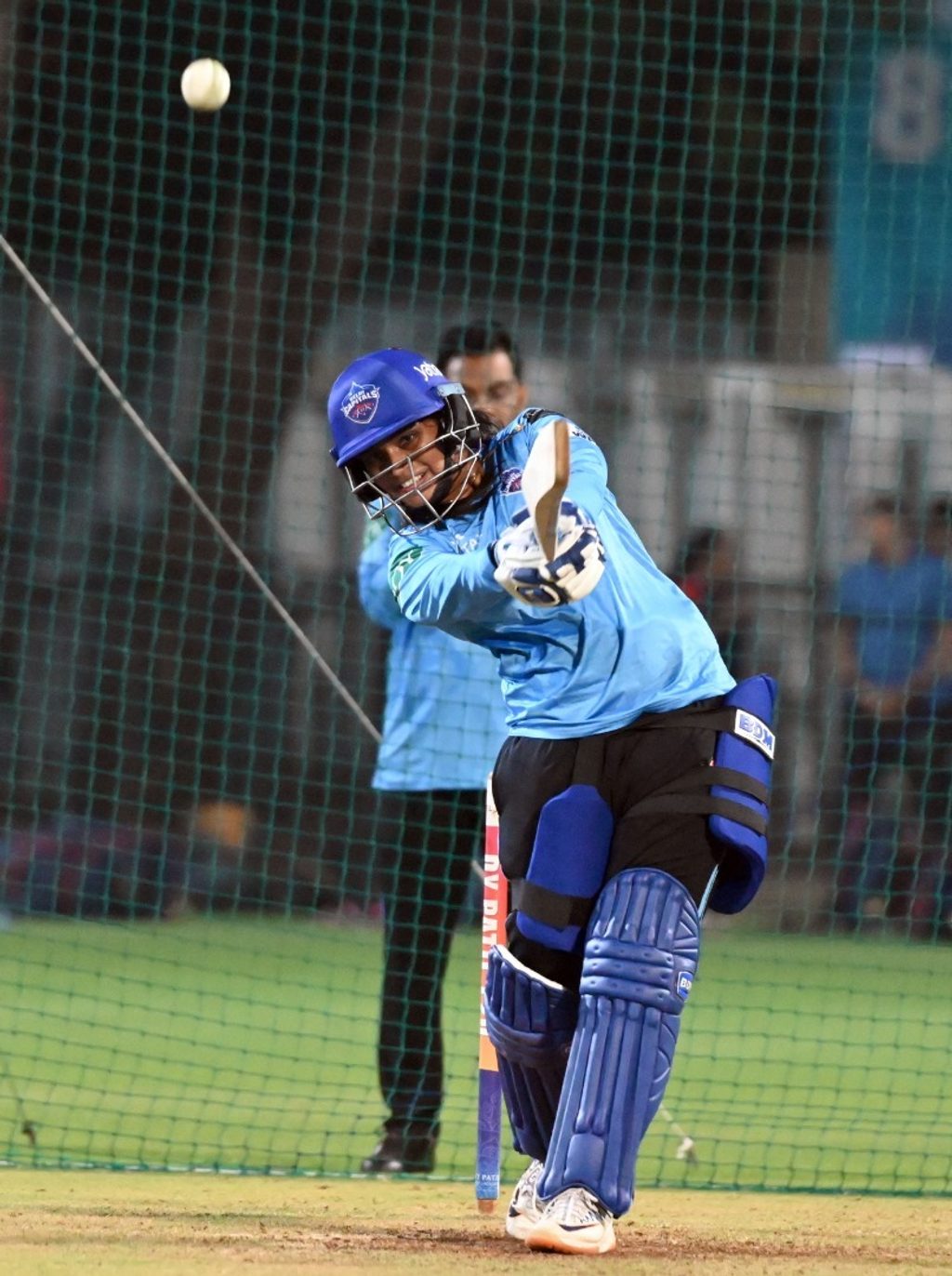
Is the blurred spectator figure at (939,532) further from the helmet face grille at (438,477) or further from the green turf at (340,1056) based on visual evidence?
the helmet face grille at (438,477)

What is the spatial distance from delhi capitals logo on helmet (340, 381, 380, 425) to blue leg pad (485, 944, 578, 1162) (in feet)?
3.19

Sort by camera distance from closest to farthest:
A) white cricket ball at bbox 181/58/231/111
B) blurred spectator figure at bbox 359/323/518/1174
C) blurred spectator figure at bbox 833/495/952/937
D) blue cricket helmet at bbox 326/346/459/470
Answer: blue cricket helmet at bbox 326/346/459/470, blurred spectator figure at bbox 359/323/518/1174, white cricket ball at bbox 181/58/231/111, blurred spectator figure at bbox 833/495/952/937

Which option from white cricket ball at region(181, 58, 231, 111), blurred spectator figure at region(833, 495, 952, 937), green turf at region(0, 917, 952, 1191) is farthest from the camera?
blurred spectator figure at region(833, 495, 952, 937)

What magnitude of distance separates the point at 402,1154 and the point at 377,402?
6.76 feet

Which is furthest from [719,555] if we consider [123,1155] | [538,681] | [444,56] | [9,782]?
[538,681]

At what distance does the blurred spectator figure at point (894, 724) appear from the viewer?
9148 millimetres

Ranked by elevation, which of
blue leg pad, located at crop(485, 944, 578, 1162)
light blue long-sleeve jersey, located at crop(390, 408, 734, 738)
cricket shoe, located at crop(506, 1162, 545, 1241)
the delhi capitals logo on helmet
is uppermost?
the delhi capitals logo on helmet

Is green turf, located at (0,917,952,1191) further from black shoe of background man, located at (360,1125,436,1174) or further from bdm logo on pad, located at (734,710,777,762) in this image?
bdm logo on pad, located at (734,710,777,762)

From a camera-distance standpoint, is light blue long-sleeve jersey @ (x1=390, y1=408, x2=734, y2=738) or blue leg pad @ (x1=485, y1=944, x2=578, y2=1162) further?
blue leg pad @ (x1=485, y1=944, x2=578, y2=1162)

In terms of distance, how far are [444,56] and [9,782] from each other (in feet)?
13.6

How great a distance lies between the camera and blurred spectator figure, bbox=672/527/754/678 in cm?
941

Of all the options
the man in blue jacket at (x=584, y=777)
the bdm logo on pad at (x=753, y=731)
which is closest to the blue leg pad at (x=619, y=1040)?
the man in blue jacket at (x=584, y=777)

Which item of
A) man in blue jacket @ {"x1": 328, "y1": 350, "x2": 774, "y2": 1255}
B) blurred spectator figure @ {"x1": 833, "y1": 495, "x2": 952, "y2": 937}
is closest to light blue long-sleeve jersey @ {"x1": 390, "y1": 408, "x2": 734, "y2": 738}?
man in blue jacket @ {"x1": 328, "y1": 350, "x2": 774, "y2": 1255}

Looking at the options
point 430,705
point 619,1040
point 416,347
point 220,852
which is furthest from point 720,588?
point 619,1040
